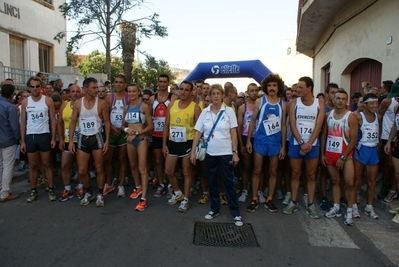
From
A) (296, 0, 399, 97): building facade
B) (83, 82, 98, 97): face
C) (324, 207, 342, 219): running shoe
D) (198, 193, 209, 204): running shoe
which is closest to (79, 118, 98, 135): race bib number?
(83, 82, 98, 97): face

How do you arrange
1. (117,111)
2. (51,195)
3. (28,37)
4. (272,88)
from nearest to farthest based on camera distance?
(272,88) → (51,195) → (117,111) → (28,37)

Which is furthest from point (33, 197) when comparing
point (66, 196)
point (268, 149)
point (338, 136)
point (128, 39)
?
point (128, 39)

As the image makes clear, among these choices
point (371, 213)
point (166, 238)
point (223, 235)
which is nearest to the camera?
point (166, 238)

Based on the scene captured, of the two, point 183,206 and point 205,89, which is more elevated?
point 205,89

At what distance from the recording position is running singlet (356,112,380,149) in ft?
16.8

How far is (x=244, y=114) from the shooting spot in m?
6.12

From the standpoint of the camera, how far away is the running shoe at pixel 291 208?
210 inches

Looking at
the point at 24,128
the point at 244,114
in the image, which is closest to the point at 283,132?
the point at 244,114

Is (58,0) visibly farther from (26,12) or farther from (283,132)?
(283,132)

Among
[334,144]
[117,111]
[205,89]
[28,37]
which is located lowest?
[334,144]

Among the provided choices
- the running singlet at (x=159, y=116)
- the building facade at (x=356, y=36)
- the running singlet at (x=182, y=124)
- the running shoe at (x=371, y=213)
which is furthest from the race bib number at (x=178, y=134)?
the building facade at (x=356, y=36)

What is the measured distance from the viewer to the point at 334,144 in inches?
198

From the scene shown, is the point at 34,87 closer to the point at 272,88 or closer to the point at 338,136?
the point at 272,88

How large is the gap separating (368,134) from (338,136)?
0.51 metres
